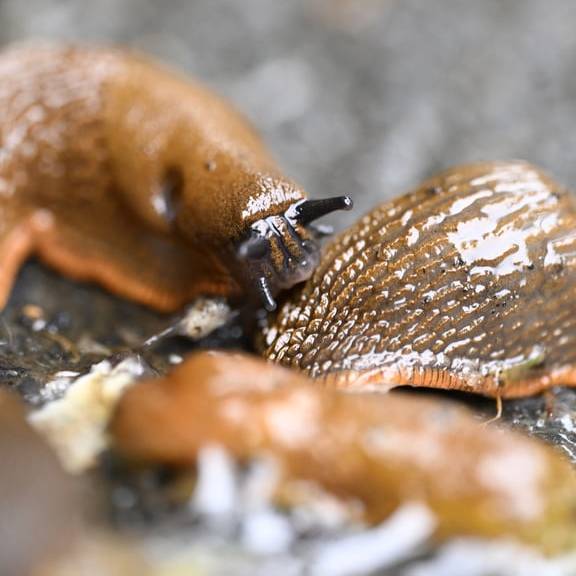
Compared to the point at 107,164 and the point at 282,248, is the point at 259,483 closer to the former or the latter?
the point at 282,248

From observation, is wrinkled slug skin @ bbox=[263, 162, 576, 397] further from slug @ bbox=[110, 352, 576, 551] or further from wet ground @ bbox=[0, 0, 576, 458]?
wet ground @ bbox=[0, 0, 576, 458]

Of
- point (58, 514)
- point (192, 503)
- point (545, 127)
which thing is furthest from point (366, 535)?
point (545, 127)

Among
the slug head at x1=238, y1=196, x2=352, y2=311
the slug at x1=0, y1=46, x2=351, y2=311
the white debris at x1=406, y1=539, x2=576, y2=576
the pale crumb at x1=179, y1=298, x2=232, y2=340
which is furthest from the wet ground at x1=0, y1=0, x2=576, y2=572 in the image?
the white debris at x1=406, y1=539, x2=576, y2=576

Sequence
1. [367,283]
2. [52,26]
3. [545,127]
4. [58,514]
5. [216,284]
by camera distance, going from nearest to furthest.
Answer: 1. [58,514]
2. [367,283]
3. [216,284]
4. [545,127]
5. [52,26]

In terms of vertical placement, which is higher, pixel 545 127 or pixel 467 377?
pixel 545 127

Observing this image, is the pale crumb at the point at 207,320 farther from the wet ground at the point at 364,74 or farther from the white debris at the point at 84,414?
the white debris at the point at 84,414

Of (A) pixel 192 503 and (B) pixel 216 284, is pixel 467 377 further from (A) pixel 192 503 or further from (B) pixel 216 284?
(A) pixel 192 503
